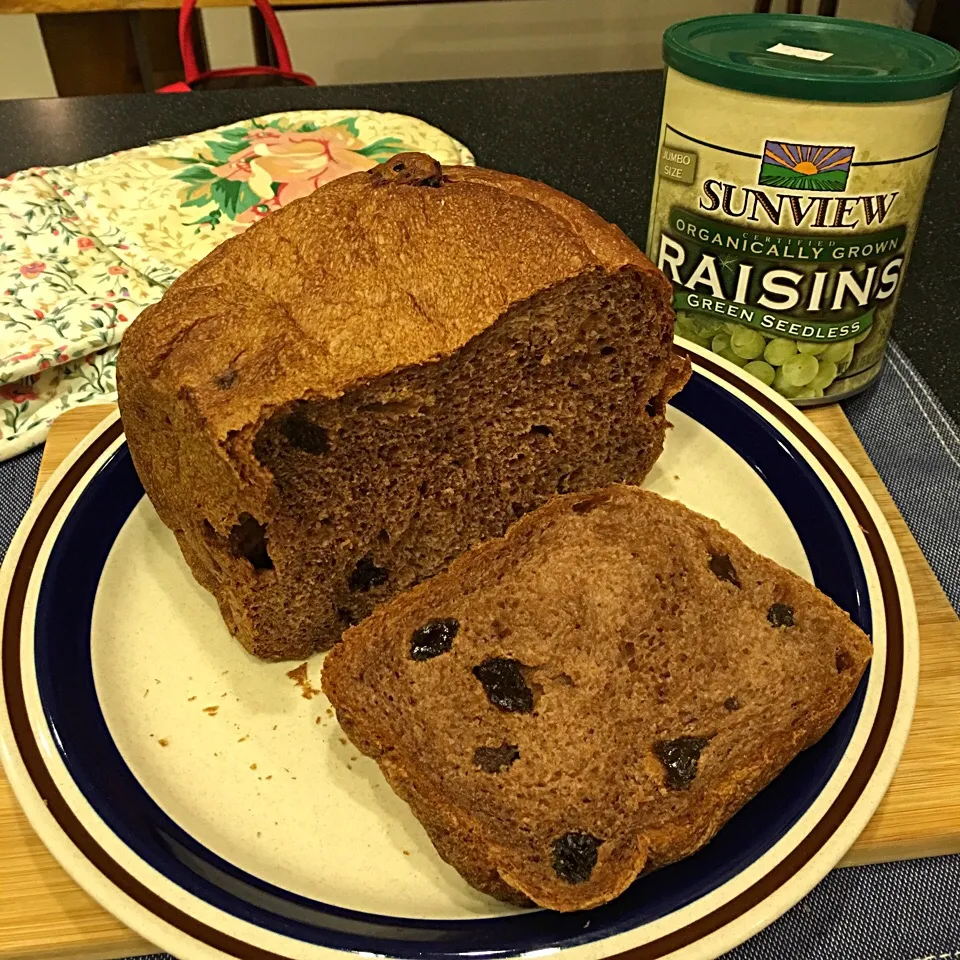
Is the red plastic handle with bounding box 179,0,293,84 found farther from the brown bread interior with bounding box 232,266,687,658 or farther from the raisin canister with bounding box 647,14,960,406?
the brown bread interior with bounding box 232,266,687,658

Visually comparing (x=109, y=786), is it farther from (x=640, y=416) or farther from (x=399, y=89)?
(x=399, y=89)

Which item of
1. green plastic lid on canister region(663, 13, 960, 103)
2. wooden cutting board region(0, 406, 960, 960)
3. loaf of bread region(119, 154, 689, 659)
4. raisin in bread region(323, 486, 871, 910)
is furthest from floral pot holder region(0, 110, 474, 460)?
green plastic lid on canister region(663, 13, 960, 103)

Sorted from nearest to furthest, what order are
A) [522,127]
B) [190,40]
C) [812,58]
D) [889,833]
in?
[889,833] < [812,58] < [522,127] < [190,40]

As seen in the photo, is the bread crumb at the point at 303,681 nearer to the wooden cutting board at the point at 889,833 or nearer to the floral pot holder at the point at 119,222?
the wooden cutting board at the point at 889,833

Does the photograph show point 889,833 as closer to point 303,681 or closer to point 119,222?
point 303,681

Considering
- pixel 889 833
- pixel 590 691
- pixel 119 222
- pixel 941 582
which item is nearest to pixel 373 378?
pixel 590 691

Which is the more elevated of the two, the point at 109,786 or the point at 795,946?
the point at 109,786

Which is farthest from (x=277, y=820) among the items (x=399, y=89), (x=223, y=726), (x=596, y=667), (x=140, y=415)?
(x=399, y=89)
